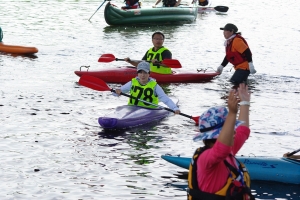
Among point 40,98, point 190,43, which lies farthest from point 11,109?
point 190,43

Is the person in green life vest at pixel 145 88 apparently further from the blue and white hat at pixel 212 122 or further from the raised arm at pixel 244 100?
the blue and white hat at pixel 212 122

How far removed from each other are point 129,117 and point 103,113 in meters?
1.18

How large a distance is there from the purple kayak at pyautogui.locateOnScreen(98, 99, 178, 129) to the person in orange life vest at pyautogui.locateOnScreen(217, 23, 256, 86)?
8.08 ft

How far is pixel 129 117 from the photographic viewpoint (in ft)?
31.4

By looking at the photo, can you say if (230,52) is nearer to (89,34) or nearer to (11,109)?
(11,109)

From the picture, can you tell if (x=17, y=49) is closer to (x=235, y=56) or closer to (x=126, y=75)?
(x=126, y=75)

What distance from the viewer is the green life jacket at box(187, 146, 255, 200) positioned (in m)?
3.96

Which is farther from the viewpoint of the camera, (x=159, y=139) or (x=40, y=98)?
(x=40, y=98)

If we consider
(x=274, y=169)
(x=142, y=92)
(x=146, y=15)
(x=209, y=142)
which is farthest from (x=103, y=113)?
(x=146, y=15)

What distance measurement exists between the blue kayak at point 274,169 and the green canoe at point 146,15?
15.7 metres

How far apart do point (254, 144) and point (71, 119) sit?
291cm

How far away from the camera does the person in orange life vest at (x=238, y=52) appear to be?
39.4 ft

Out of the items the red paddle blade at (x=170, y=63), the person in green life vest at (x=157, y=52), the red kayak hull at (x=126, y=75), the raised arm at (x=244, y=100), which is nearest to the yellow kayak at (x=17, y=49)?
the red kayak hull at (x=126, y=75)

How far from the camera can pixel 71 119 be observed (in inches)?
404
